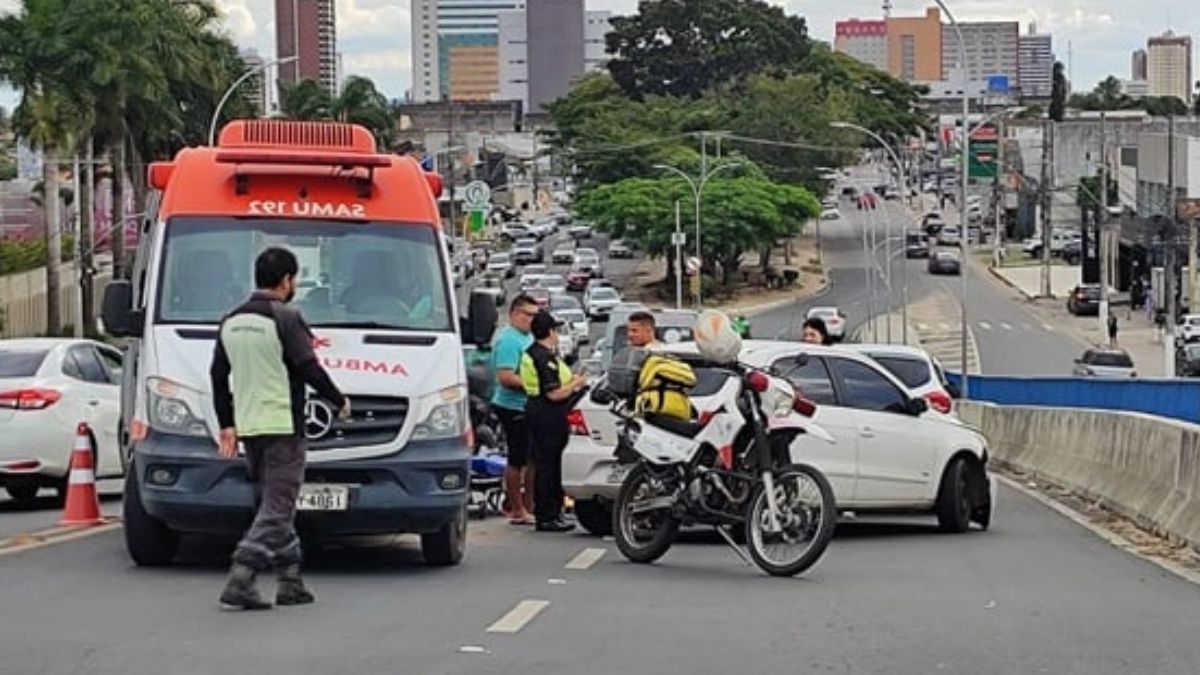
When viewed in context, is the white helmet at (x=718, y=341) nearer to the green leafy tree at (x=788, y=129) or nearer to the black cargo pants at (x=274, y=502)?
the black cargo pants at (x=274, y=502)

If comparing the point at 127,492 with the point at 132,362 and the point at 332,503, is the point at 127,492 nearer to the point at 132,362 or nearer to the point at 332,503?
the point at 332,503

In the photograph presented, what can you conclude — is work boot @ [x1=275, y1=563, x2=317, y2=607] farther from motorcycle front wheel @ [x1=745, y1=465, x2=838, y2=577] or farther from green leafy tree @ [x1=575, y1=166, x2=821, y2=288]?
green leafy tree @ [x1=575, y1=166, x2=821, y2=288]

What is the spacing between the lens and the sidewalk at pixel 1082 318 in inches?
2901

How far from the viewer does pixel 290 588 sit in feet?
40.2

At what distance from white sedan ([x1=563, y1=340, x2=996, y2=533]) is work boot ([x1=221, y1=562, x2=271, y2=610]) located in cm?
559

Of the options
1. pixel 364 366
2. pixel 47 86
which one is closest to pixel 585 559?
pixel 364 366

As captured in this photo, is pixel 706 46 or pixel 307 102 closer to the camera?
pixel 307 102

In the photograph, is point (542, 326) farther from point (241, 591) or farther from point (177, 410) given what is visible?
point (241, 591)

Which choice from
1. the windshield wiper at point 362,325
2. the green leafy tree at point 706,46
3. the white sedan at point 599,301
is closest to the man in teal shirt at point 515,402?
the windshield wiper at point 362,325

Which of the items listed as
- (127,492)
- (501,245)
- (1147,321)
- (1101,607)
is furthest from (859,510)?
(501,245)

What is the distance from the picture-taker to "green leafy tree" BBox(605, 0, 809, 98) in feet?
446

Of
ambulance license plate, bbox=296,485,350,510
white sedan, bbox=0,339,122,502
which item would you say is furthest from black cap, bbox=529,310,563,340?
white sedan, bbox=0,339,122,502

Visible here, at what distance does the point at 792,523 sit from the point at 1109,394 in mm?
17930

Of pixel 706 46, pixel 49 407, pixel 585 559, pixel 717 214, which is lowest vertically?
pixel 585 559
